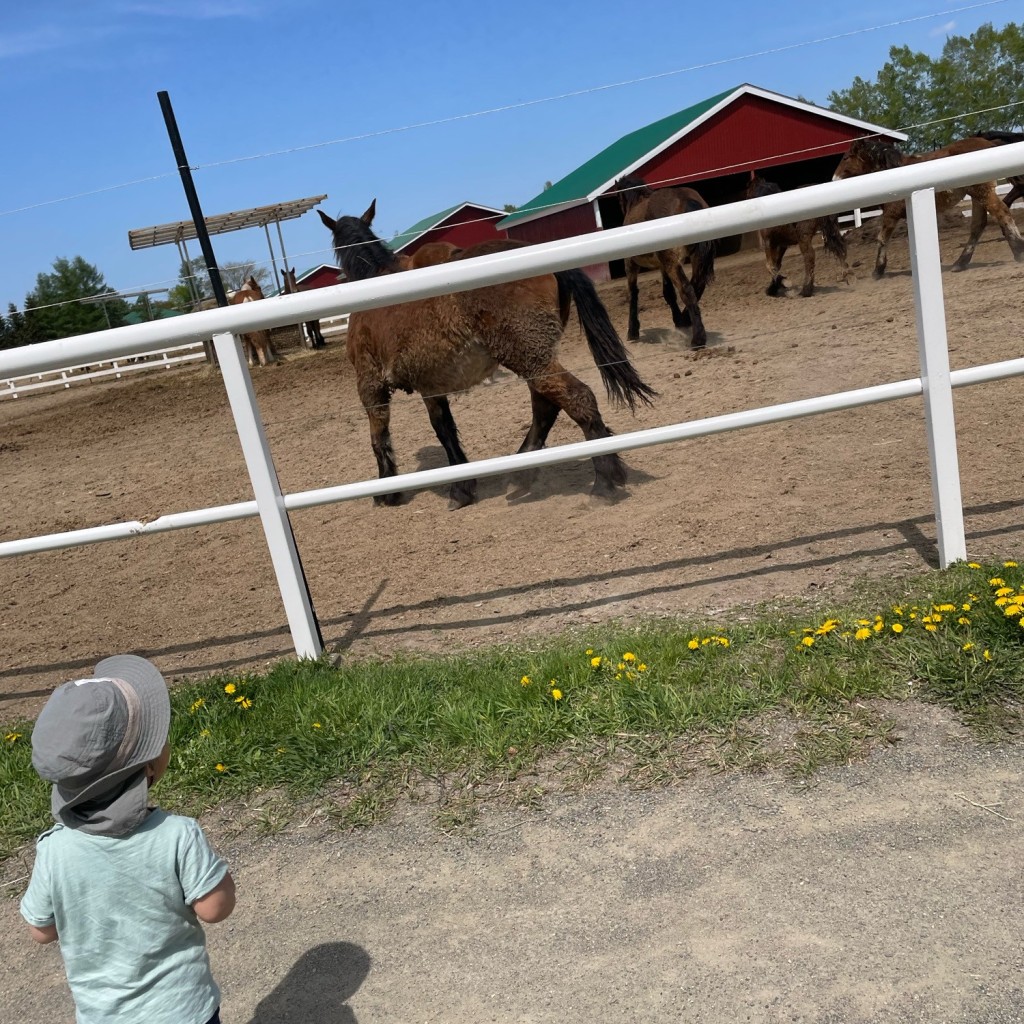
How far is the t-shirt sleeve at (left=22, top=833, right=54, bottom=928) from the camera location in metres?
1.48

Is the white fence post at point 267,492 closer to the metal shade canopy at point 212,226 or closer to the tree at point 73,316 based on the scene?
the tree at point 73,316

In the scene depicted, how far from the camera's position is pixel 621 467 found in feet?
16.3

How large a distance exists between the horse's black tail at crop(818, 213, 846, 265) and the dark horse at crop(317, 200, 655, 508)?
1.20 metres

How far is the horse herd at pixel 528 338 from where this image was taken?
15.8 ft

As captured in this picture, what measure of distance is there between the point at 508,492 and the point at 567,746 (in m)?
2.90

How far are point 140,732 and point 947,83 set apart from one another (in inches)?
1765

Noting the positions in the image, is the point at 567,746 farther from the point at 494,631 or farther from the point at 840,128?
the point at 840,128

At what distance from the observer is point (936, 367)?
3164mm

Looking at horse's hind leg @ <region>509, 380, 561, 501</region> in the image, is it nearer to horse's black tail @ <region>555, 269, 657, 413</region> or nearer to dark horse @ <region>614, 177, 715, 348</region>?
horse's black tail @ <region>555, 269, 657, 413</region>

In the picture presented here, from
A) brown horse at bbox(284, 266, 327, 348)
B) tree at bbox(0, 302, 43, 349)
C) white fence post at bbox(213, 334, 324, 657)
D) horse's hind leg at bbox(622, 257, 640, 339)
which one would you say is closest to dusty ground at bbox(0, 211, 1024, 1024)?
horse's hind leg at bbox(622, 257, 640, 339)

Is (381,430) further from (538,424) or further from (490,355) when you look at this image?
(538,424)

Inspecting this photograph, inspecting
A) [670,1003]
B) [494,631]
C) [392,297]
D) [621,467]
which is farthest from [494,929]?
[621,467]

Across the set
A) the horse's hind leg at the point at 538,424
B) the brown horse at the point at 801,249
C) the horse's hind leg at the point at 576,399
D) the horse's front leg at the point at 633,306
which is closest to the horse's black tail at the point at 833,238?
the brown horse at the point at 801,249

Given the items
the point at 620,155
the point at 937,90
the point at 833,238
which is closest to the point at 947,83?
the point at 937,90
